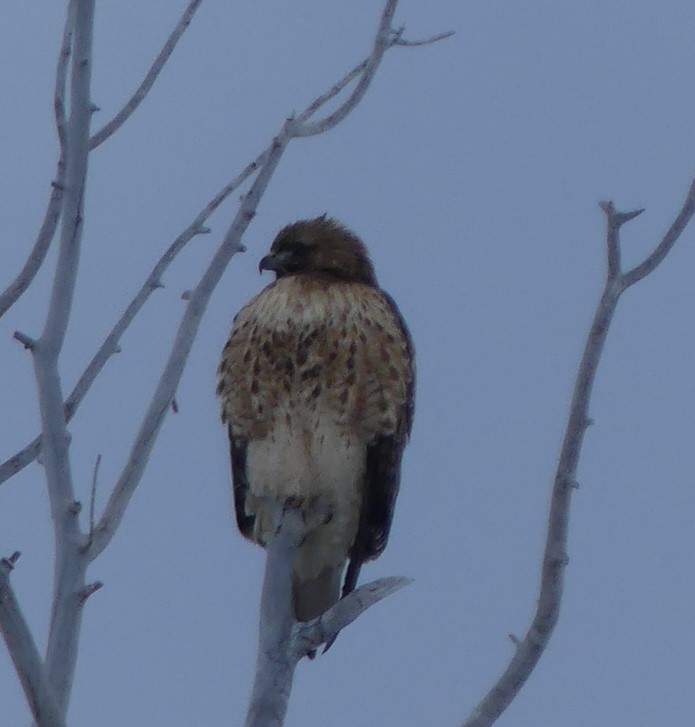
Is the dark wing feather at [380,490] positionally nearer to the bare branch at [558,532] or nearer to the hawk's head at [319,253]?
the hawk's head at [319,253]

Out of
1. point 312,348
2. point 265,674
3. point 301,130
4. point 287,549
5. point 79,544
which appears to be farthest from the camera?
point 312,348

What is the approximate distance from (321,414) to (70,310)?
205cm

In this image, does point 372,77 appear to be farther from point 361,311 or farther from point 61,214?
point 361,311

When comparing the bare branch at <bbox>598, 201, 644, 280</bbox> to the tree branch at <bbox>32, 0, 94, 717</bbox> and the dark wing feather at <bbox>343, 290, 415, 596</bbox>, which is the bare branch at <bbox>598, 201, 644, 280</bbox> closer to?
the tree branch at <bbox>32, 0, 94, 717</bbox>

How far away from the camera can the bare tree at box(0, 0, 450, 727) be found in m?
3.34

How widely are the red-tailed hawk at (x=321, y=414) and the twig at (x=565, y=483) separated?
85.6 inches

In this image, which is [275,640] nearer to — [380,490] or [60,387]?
[60,387]

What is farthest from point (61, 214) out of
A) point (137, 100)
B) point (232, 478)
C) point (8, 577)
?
point (232, 478)

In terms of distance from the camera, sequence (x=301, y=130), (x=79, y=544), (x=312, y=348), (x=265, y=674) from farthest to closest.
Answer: (x=312, y=348) < (x=301, y=130) < (x=265, y=674) < (x=79, y=544)

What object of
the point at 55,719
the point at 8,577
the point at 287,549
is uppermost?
the point at 287,549

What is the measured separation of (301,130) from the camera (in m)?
4.03

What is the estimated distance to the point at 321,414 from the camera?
5484 mm

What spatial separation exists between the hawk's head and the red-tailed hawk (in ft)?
0.63

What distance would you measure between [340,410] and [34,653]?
2799 millimetres
